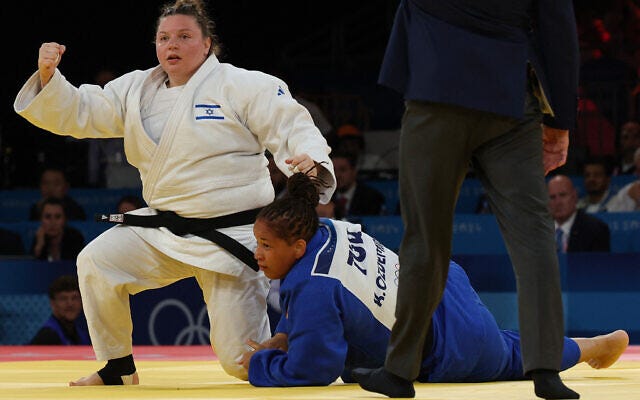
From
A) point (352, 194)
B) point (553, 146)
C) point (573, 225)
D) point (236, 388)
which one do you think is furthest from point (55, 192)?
point (553, 146)

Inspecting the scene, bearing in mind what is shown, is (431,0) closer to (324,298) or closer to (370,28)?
(324,298)

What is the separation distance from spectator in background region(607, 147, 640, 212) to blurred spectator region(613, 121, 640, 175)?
0.61 m

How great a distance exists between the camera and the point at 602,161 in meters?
7.86

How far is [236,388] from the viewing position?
3.39m

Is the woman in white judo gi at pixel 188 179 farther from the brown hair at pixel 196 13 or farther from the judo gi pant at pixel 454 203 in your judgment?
the judo gi pant at pixel 454 203

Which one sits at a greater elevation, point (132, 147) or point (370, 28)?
point (370, 28)

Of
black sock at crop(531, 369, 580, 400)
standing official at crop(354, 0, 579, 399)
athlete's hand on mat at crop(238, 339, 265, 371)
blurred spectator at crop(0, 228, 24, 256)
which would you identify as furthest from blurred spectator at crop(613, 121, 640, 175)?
black sock at crop(531, 369, 580, 400)

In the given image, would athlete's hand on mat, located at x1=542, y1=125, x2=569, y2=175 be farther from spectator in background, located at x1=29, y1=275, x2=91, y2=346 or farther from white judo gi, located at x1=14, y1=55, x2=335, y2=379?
spectator in background, located at x1=29, y1=275, x2=91, y2=346

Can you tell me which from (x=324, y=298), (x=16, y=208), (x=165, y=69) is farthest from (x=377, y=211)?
(x=324, y=298)

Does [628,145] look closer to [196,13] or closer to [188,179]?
[196,13]

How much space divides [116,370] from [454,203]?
1639 mm

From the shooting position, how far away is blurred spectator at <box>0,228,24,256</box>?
25.9 ft

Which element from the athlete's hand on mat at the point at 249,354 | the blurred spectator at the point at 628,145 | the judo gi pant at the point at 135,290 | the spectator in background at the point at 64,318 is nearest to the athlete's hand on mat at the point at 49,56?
the judo gi pant at the point at 135,290

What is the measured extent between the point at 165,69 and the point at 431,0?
1.56 meters
